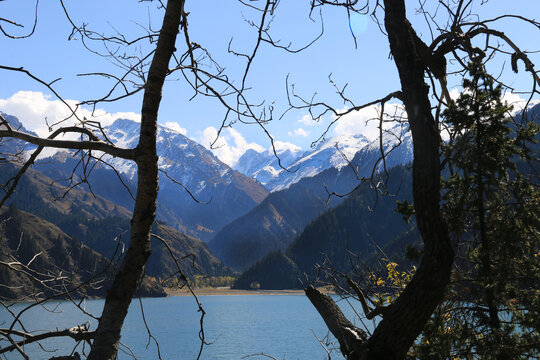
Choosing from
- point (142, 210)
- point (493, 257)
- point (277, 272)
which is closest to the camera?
point (142, 210)

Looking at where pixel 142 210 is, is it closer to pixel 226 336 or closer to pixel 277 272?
pixel 226 336

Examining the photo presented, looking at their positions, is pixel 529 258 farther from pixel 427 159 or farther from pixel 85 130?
pixel 85 130

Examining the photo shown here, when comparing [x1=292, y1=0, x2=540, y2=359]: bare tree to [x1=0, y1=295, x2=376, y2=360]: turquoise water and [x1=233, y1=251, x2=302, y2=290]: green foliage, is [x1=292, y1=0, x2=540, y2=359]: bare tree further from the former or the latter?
[x1=233, y1=251, x2=302, y2=290]: green foliage

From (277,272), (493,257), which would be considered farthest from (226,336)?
(277,272)

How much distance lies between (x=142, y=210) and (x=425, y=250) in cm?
139

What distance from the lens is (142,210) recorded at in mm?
2449

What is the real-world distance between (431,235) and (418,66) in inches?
36.8

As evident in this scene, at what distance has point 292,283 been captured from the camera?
196 m

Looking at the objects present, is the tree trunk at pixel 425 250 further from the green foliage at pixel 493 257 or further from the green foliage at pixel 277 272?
the green foliage at pixel 277 272

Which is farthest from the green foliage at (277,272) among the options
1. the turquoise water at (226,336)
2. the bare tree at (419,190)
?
the bare tree at (419,190)

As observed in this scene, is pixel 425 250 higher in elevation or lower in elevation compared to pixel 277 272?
lower

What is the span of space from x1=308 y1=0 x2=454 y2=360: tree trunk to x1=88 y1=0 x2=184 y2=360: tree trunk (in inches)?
45.2

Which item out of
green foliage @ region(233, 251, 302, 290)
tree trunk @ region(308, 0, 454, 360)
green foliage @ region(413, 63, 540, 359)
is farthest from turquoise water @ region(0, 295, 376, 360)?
green foliage @ region(233, 251, 302, 290)

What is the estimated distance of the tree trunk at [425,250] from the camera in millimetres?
2379
